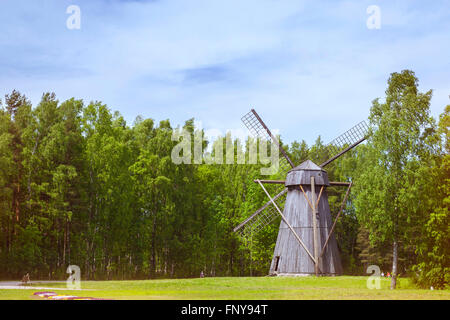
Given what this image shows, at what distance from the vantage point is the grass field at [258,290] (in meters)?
26.4

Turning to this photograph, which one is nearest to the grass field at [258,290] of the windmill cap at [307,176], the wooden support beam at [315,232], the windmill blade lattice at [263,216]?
the wooden support beam at [315,232]

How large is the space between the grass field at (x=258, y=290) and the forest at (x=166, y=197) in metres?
3.95

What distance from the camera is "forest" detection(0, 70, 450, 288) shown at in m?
34.1

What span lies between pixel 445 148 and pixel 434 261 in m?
7.49

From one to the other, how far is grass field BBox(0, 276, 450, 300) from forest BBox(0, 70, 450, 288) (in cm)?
395

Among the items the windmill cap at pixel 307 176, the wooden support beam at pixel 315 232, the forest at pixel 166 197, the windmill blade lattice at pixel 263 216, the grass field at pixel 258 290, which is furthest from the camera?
the windmill blade lattice at pixel 263 216

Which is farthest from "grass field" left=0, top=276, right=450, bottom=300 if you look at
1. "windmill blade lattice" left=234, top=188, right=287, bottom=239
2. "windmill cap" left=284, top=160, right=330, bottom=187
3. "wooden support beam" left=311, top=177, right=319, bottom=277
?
"windmill blade lattice" left=234, top=188, right=287, bottom=239

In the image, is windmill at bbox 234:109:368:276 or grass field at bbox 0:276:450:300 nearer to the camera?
grass field at bbox 0:276:450:300

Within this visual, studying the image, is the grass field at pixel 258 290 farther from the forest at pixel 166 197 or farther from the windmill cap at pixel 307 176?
the windmill cap at pixel 307 176

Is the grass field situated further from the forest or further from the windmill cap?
the windmill cap

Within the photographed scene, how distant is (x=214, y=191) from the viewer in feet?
233

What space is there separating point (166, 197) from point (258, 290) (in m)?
31.9

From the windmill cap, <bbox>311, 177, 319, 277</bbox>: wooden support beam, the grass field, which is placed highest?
the windmill cap
